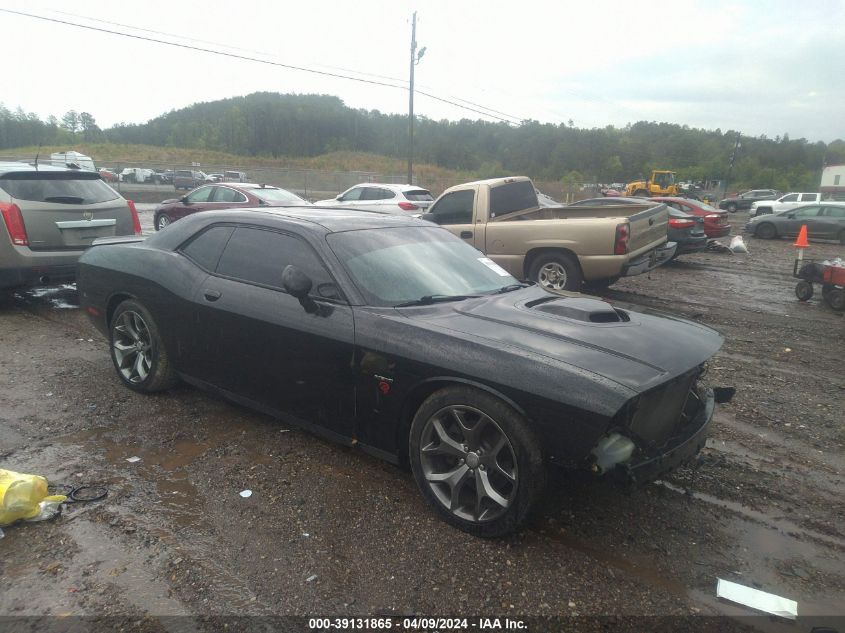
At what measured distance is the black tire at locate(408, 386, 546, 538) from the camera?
104 inches

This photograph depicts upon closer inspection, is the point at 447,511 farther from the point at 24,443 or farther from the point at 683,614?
the point at 24,443

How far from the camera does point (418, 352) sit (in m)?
2.95

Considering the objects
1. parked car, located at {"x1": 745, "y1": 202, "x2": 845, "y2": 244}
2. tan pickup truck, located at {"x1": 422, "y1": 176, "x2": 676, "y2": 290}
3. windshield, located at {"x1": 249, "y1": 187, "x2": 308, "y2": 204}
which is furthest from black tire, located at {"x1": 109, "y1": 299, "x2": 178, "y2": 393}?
parked car, located at {"x1": 745, "y1": 202, "x2": 845, "y2": 244}

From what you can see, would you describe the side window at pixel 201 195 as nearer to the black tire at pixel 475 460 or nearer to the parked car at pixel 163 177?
the black tire at pixel 475 460

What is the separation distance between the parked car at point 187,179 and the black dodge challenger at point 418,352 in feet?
119

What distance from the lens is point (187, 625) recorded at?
2277mm

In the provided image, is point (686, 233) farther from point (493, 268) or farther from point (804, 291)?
point (493, 268)

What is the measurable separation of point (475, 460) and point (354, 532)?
0.73 m

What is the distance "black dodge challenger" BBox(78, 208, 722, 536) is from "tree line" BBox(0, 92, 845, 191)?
62.6m

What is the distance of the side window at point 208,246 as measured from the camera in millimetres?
4098

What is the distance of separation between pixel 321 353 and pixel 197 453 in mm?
1171

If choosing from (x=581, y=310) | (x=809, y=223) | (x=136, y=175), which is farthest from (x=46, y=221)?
(x=136, y=175)

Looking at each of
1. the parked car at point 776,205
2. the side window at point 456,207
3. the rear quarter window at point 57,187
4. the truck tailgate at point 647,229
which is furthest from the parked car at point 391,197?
the parked car at point 776,205

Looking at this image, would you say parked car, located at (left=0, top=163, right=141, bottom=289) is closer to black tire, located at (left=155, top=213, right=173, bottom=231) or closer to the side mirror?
the side mirror
